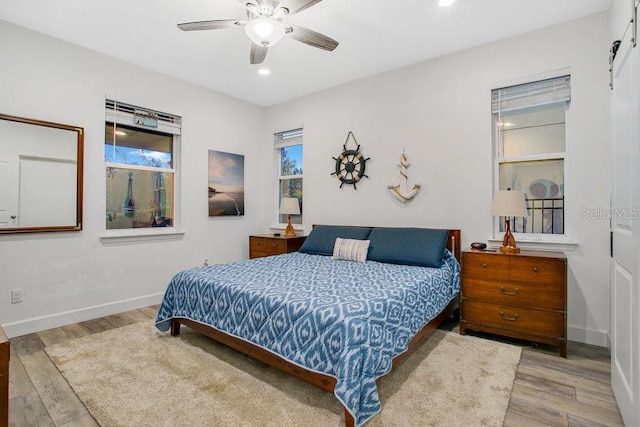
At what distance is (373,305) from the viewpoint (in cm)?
189

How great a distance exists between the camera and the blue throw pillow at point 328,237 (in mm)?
3716

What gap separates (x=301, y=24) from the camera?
9.40ft

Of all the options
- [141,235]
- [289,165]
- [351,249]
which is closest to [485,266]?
[351,249]

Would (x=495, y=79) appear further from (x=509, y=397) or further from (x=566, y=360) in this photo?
(x=509, y=397)

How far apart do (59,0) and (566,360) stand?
15.6 feet

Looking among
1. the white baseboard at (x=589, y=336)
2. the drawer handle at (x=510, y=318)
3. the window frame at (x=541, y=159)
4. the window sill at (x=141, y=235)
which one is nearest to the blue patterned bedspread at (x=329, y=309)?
the drawer handle at (x=510, y=318)

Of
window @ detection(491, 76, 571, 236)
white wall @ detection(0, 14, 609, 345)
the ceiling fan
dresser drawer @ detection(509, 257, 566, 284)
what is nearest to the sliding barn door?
dresser drawer @ detection(509, 257, 566, 284)

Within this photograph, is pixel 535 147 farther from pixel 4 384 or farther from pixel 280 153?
pixel 4 384

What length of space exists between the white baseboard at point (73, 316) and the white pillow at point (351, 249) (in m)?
2.25

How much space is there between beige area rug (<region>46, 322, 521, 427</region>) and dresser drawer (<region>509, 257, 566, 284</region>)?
0.59 meters

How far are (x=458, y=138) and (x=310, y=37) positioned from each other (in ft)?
6.06

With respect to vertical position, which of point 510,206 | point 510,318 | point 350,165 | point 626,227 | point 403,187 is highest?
point 350,165

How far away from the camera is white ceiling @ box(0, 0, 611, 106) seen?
262 cm

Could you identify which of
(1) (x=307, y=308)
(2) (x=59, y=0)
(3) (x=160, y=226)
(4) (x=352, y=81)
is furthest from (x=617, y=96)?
(3) (x=160, y=226)
